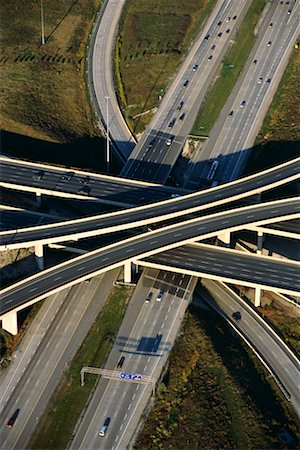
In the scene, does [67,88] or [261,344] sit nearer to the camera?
[261,344]

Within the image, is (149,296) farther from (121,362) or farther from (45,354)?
(45,354)

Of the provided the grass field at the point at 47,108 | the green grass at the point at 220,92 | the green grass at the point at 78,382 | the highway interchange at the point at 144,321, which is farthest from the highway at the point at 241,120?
the green grass at the point at 78,382

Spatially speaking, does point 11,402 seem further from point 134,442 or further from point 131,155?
point 131,155

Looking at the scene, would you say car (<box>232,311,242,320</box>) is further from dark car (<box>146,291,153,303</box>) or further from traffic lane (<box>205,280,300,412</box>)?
dark car (<box>146,291,153,303</box>)

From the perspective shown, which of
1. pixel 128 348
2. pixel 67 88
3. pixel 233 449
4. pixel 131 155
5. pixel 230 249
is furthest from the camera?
pixel 67 88

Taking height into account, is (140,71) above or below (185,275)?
above

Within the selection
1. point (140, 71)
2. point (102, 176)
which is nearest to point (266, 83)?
point (140, 71)

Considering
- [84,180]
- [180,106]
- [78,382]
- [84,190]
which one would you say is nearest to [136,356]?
[78,382]

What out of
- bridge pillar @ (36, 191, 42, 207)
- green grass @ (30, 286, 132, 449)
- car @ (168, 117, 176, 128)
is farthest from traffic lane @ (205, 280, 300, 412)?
car @ (168, 117, 176, 128)
